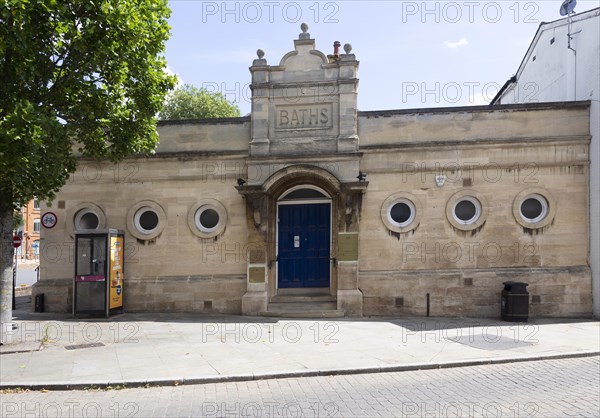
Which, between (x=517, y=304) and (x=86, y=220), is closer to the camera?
(x=517, y=304)

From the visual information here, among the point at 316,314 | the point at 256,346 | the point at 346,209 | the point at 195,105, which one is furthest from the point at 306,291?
the point at 195,105

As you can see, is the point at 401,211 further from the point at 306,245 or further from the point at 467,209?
the point at 306,245

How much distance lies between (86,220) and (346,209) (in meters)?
7.89

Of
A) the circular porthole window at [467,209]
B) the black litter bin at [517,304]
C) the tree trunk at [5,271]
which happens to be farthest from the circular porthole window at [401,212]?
the tree trunk at [5,271]

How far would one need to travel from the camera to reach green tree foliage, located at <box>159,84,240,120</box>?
30.8 m

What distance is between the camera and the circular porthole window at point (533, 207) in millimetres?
13570

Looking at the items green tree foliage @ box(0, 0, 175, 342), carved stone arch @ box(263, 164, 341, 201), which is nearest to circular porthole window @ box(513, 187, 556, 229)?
carved stone arch @ box(263, 164, 341, 201)

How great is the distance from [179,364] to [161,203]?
676 cm

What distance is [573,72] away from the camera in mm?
15188

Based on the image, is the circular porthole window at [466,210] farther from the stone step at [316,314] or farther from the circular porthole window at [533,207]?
the stone step at [316,314]

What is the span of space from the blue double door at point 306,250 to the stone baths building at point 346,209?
42mm

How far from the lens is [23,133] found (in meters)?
8.07

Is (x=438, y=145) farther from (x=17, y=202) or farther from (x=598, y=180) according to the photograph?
(x=17, y=202)

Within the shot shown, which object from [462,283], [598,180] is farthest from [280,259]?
[598,180]
